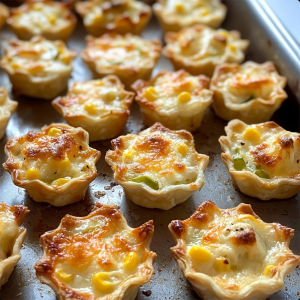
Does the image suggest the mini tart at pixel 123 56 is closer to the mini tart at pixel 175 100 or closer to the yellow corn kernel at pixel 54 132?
the mini tart at pixel 175 100

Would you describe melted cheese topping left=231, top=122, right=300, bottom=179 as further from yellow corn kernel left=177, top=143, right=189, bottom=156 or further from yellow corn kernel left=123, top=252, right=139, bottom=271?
yellow corn kernel left=123, top=252, right=139, bottom=271

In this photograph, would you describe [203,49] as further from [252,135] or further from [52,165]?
[52,165]

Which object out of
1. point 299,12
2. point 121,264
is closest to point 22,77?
point 121,264

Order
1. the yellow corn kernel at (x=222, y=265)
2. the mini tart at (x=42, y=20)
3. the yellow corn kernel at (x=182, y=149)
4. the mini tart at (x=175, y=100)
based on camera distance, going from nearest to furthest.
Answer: the yellow corn kernel at (x=222, y=265)
the yellow corn kernel at (x=182, y=149)
the mini tart at (x=175, y=100)
the mini tart at (x=42, y=20)

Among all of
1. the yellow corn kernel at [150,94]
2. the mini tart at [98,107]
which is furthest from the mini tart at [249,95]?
the mini tart at [98,107]

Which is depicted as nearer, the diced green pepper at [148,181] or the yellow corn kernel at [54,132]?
the diced green pepper at [148,181]

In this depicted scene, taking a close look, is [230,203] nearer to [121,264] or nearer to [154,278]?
[154,278]
